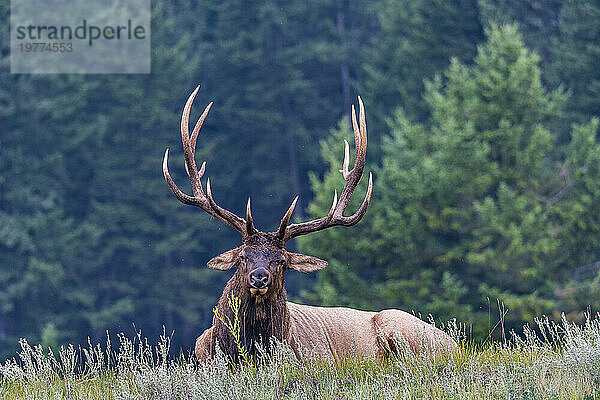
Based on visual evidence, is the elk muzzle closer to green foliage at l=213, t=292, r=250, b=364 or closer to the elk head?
the elk head

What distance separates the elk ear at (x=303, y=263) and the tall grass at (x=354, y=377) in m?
1.31

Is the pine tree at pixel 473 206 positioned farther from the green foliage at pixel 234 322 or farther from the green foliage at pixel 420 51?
the green foliage at pixel 234 322

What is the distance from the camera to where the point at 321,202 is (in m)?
27.0

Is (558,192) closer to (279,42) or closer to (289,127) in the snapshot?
(289,127)

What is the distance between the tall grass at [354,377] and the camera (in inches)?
209

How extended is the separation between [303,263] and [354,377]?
2.03 metres

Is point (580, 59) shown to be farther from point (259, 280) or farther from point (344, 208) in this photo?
point (259, 280)

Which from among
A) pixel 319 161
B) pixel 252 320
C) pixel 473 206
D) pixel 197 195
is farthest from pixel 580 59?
pixel 252 320

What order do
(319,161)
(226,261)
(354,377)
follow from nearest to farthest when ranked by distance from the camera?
(354,377), (226,261), (319,161)

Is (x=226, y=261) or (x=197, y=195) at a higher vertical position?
(x=197, y=195)

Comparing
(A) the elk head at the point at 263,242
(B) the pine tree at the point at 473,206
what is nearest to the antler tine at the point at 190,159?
(A) the elk head at the point at 263,242

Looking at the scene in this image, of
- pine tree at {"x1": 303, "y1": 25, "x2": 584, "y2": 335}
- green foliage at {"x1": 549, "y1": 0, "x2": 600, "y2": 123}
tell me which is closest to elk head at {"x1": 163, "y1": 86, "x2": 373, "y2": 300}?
pine tree at {"x1": 303, "y1": 25, "x2": 584, "y2": 335}

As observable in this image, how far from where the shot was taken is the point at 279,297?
7629 mm

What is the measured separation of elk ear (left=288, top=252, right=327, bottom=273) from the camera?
7.87 m
